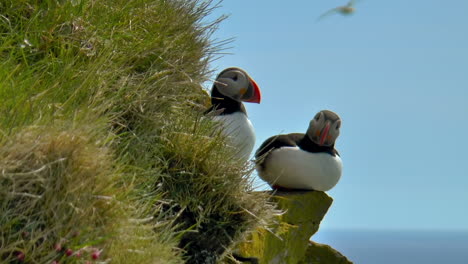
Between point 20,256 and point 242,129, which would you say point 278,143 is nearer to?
point 242,129

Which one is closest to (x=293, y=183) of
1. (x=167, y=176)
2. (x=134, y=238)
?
(x=167, y=176)

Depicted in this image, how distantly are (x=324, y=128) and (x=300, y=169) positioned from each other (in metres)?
0.50

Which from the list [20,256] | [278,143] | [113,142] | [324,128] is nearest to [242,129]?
[278,143]

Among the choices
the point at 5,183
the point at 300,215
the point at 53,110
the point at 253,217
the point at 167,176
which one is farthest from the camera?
the point at 300,215

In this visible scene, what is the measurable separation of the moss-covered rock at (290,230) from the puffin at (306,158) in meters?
0.11

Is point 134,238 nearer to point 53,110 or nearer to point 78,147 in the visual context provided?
point 78,147

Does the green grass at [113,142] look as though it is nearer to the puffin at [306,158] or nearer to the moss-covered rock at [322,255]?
the puffin at [306,158]

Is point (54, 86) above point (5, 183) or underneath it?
above

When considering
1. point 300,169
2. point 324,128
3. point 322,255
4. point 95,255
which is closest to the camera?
point 95,255

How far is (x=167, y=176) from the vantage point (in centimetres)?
416

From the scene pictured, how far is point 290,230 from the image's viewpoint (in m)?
5.95

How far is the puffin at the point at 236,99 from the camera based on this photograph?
225 inches

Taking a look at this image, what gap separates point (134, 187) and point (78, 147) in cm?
63

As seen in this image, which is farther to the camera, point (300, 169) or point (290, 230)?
point (300, 169)
